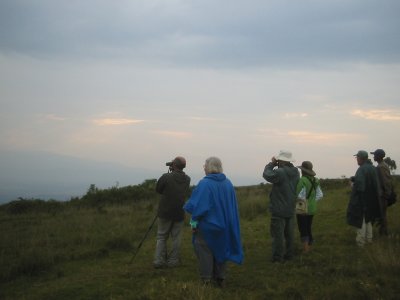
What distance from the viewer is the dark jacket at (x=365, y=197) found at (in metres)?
9.56

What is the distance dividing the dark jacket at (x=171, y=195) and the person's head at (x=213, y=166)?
192 cm

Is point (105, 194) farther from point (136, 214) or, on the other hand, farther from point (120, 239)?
point (120, 239)

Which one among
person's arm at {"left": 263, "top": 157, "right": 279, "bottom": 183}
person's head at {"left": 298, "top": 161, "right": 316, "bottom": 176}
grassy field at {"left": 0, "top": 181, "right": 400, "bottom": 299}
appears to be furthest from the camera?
person's head at {"left": 298, "top": 161, "right": 316, "bottom": 176}

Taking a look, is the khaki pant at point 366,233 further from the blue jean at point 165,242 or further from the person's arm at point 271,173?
the blue jean at point 165,242

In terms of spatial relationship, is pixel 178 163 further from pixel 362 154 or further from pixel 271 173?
pixel 362 154

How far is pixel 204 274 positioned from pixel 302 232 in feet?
10.9

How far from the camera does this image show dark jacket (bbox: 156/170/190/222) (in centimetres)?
927

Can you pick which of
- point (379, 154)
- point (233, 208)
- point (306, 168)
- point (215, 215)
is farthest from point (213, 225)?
point (379, 154)

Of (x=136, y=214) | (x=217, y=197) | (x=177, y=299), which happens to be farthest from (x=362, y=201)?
(x=136, y=214)

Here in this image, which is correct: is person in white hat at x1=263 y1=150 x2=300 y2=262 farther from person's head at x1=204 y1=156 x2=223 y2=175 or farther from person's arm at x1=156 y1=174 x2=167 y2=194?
person's arm at x1=156 y1=174 x2=167 y2=194

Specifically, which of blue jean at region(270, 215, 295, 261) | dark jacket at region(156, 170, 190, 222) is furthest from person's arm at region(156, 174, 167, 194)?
blue jean at region(270, 215, 295, 261)

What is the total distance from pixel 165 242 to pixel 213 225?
237 cm

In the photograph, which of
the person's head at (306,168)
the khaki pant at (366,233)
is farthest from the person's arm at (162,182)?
the khaki pant at (366,233)

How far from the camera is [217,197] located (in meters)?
7.37
